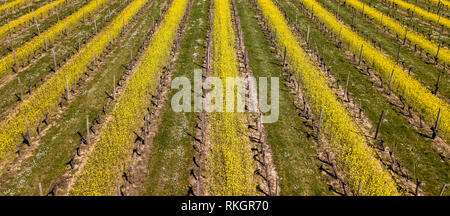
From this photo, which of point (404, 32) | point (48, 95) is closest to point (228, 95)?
point (48, 95)

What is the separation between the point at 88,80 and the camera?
31.2 m

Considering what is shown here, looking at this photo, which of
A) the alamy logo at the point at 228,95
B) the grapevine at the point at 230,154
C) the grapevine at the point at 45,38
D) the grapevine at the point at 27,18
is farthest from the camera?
the grapevine at the point at 27,18

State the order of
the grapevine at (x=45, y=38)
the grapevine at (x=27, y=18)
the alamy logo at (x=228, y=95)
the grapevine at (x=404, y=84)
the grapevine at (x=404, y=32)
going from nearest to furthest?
the grapevine at (x=404, y=84) < the alamy logo at (x=228, y=95) < the grapevine at (x=45, y=38) < the grapevine at (x=404, y=32) < the grapevine at (x=27, y=18)

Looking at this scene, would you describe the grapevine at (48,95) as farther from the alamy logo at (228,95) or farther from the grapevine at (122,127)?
the alamy logo at (228,95)

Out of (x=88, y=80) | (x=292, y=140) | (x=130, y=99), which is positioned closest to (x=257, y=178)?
(x=292, y=140)

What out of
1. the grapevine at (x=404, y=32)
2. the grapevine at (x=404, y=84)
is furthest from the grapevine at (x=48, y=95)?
the grapevine at (x=404, y=32)

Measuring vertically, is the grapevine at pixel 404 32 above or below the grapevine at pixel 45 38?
above

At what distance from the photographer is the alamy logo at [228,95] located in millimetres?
27172

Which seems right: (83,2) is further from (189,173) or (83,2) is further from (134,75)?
(189,173)

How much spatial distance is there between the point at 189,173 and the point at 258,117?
7985 millimetres

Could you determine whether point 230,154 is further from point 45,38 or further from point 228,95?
point 45,38

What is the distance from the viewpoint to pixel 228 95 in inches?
1134

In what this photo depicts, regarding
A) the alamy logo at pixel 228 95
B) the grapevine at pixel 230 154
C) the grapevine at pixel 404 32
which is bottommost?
the grapevine at pixel 230 154

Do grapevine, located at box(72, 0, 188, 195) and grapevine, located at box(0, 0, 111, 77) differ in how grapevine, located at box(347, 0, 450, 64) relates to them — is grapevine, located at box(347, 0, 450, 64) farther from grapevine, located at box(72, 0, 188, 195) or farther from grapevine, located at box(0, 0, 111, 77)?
grapevine, located at box(0, 0, 111, 77)
